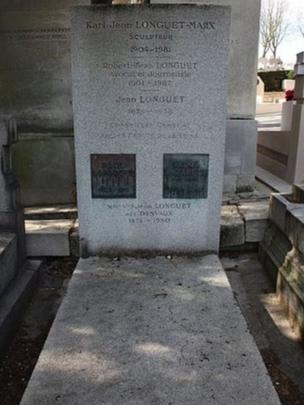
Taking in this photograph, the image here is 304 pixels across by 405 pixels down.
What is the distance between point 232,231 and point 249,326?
3.60 ft

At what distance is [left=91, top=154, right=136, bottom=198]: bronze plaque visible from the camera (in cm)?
357

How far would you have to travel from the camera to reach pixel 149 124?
11.5 ft

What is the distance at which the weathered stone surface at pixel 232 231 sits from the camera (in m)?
4.24

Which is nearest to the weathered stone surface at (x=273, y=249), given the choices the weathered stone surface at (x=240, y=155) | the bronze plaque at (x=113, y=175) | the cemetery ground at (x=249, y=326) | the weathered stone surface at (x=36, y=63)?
the cemetery ground at (x=249, y=326)

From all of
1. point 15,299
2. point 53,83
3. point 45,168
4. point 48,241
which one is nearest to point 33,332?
point 15,299

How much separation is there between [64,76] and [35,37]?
55 centimetres

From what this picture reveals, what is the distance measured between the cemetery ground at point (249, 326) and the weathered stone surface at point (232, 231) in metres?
0.17

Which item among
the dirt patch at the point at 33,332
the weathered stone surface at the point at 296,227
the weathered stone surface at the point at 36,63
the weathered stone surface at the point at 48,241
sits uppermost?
the weathered stone surface at the point at 36,63

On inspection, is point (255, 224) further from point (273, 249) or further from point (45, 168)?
point (45, 168)

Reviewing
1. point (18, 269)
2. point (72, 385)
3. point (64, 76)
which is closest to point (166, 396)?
point (72, 385)

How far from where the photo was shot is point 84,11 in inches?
130

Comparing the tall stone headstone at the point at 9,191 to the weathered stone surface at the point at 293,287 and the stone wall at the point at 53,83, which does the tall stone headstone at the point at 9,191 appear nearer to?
the stone wall at the point at 53,83

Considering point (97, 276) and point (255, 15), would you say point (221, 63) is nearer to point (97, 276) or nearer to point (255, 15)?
point (97, 276)

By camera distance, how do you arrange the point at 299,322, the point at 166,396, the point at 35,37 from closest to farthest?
1. the point at 166,396
2. the point at 299,322
3. the point at 35,37
